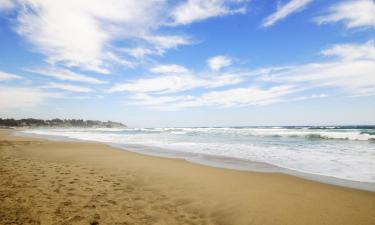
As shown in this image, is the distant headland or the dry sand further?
the distant headland

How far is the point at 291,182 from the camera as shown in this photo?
6926 millimetres

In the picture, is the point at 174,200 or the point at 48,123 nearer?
the point at 174,200

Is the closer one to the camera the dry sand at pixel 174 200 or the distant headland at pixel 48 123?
the dry sand at pixel 174 200

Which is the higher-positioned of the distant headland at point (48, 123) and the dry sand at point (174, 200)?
the distant headland at point (48, 123)

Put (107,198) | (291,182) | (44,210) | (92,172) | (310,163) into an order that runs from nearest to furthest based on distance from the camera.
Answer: (44,210)
(107,198)
(291,182)
(92,172)
(310,163)

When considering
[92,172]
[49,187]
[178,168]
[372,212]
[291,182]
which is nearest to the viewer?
[372,212]

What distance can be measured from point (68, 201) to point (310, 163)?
863 cm

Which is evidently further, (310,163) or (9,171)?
(310,163)

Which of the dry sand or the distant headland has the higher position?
the distant headland

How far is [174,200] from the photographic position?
5.35 metres

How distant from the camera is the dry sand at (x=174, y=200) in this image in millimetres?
4254

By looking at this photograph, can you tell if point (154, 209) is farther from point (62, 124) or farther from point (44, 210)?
point (62, 124)

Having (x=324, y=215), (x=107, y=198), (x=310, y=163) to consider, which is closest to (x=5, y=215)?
(x=107, y=198)

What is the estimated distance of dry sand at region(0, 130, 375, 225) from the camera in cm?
425
